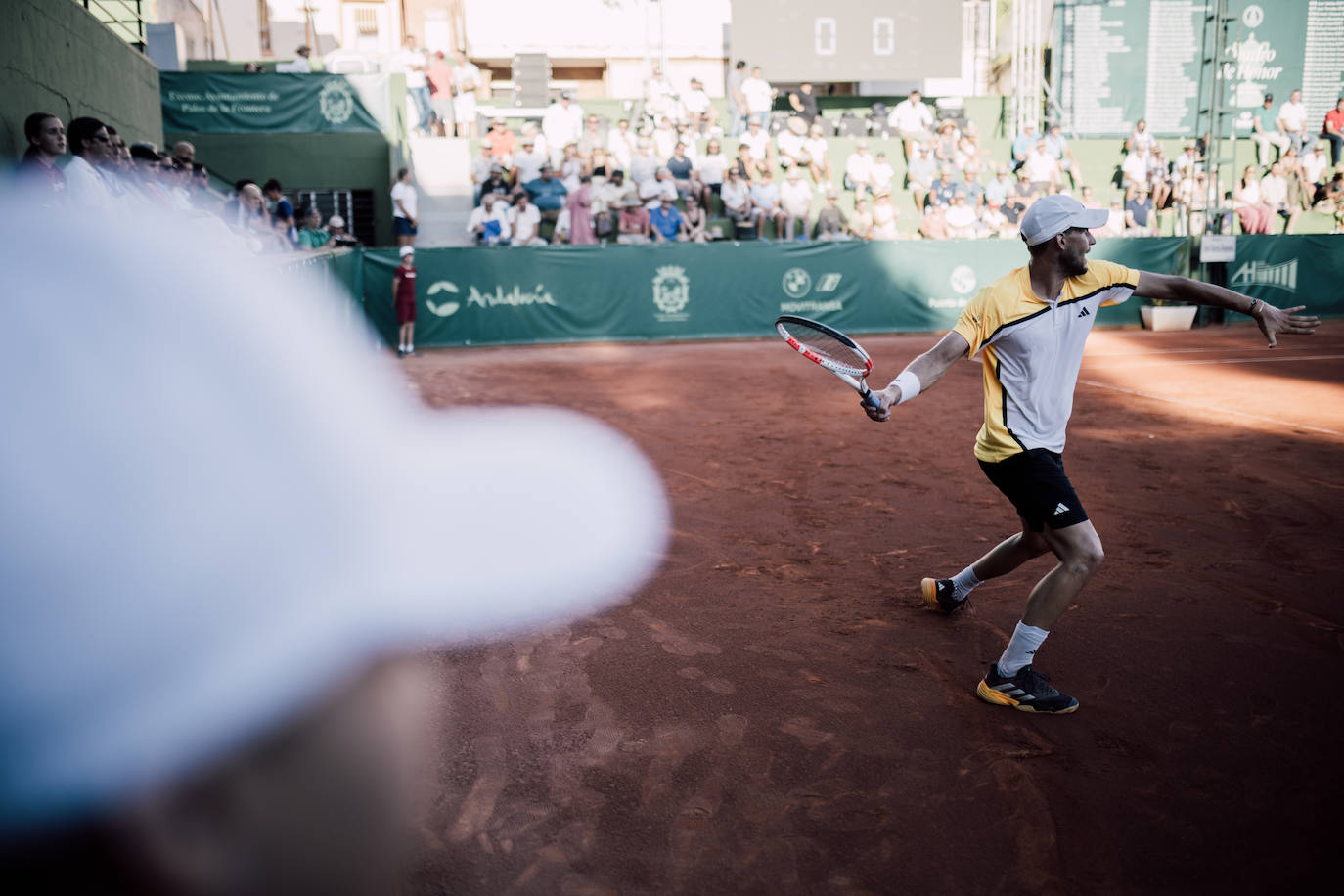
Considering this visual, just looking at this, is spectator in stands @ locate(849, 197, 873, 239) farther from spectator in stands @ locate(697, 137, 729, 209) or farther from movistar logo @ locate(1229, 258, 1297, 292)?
movistar logo @ locate(1229, 258, 1297, 292)

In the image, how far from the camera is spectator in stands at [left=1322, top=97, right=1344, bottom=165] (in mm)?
23016

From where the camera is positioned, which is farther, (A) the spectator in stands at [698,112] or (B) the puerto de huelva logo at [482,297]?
(A) the spectator in stands at [698,112]

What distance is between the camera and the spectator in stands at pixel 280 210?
14645mm

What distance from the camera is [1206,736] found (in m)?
3.99

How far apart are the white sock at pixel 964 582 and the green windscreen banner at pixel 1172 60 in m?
23.7

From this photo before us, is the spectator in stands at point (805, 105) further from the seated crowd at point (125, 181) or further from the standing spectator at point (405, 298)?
the seated crowd at point (125, 181)

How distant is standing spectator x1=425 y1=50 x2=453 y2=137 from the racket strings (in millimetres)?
20433

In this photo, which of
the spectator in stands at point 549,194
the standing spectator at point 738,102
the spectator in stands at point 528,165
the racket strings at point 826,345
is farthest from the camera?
the standing spectator at point 738,102

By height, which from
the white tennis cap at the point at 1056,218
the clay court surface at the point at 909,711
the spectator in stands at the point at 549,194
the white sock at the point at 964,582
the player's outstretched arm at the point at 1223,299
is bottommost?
the clay court surface at the point at 909,711

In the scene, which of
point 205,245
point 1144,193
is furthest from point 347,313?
Result: point 1144,193

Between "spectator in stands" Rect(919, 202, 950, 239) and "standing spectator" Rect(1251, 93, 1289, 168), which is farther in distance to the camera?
"standing spectator" Rect(1251, 93, 1289, 168)

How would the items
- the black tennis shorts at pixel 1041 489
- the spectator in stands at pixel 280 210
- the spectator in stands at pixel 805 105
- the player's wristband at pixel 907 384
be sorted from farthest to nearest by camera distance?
the spectator in stands at pixel 805 105
the spectator in stands at pixel 280 210
the black tennis shorts at pixel 1041 489
the player's wristband at pixel 907 384

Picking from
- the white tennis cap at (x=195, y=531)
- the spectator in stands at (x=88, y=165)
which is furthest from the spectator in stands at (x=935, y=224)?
the spectator in stands at (x=88, y=165)

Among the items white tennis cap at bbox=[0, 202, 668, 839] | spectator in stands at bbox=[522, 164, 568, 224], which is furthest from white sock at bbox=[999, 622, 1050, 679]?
spectator in stands at bbox=[522, 164, 568, 224]
